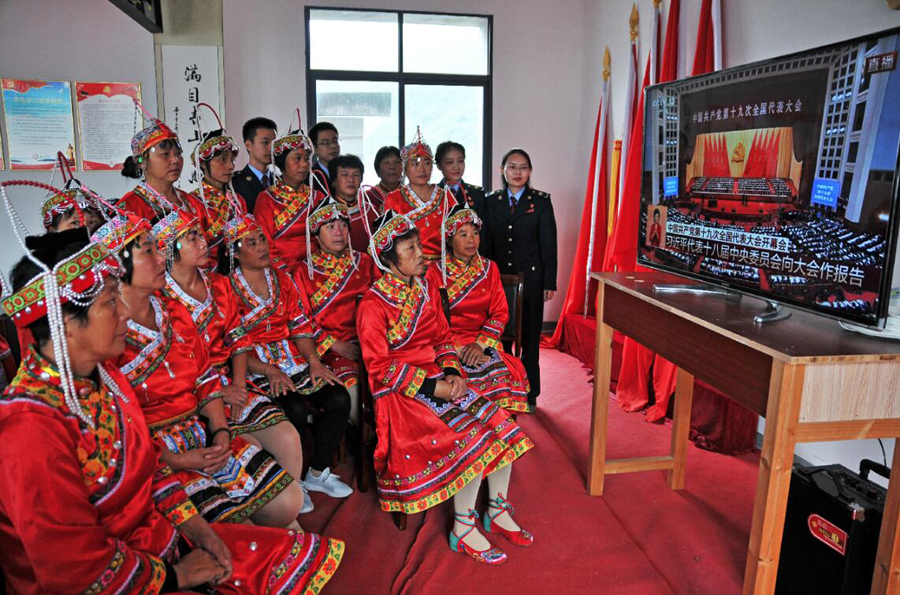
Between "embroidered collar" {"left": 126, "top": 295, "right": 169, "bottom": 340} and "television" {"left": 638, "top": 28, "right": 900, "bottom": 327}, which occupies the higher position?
"television" {"left": 638, "top": 28, "right": 900, "bottom": 327}

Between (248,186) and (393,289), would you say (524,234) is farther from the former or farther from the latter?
(248,186)

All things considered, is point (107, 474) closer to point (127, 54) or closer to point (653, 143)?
point (653, 143)

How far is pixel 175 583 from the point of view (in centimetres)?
131

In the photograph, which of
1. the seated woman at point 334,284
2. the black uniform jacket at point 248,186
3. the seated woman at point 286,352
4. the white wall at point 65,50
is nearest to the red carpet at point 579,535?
the seated woman at point 286,352

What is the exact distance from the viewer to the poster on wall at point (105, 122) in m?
4.49

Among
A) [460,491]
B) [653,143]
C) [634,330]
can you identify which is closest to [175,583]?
[460,491]

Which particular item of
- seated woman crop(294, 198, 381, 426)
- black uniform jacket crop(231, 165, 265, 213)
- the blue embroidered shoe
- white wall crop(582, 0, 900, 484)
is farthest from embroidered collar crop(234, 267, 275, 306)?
white wall crop(582, 0, 900, 484)

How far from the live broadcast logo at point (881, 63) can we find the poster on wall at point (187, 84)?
408 cm

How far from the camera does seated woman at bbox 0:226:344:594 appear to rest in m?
1.14

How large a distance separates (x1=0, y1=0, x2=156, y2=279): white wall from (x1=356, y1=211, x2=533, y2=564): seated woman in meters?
3.20

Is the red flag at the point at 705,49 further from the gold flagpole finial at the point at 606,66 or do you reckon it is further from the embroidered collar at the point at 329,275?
the embroidered collar at the point at 329,275

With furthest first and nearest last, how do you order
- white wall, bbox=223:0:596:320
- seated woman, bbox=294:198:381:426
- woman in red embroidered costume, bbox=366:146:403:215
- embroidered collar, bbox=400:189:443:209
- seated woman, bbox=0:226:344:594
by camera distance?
white wall, bbox=223:0:596:320 < woman in red embroidered costume, bbox=366:146:403:215 < embroidered collar, bbox=400:189:443:209 < seated woman, bbox=294:198:381:426 < seated woman, bbox=0:226:344:594

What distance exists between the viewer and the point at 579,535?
228 centimetres

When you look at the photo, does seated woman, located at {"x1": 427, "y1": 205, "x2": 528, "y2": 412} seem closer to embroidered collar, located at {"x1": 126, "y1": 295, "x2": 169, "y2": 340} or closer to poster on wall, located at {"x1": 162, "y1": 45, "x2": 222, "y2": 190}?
embroidered collar, located at {"x1": 126, "y1": 295, "x2": 169, "y2": 340}
